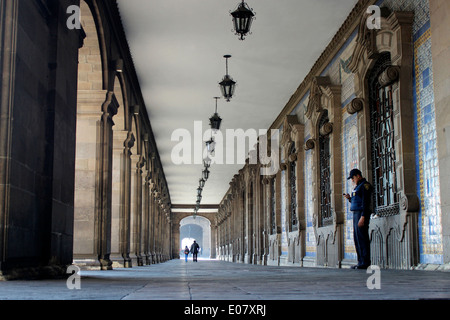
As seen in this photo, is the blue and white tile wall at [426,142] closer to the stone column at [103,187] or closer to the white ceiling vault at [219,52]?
the white ceiling vault at [219,52]

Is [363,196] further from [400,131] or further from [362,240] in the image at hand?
[400,131]

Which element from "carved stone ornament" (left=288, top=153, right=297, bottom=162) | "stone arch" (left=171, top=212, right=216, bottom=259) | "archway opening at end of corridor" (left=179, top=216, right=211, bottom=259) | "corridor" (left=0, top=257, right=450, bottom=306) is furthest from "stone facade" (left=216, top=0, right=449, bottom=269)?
"archway opening at end of corridor" (left=179, top=216, right=211, bottom=259)

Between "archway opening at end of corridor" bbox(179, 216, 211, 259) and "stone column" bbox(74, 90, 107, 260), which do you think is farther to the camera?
"archway opening at end of corridor" bbox(179, 216, 211, 259)

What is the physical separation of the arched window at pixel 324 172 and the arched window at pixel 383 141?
2.99 metres

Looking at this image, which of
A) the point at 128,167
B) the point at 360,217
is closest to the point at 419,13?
the point at 360,217

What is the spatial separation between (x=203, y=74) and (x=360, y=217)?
8.41m

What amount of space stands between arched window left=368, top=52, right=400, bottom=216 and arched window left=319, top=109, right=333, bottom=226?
299 centimetres

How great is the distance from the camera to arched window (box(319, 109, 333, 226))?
14.3 metres

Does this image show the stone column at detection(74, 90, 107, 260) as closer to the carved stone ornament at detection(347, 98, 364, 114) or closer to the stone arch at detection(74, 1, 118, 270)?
the stone arch at detection(74, 1, 118, 270)

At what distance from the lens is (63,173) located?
23.4 feet

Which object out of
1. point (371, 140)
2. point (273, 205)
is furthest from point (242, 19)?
point (273, 205)

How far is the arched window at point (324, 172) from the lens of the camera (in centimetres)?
1428

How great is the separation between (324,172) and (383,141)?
4.45m

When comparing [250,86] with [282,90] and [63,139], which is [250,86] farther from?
[63,139]
